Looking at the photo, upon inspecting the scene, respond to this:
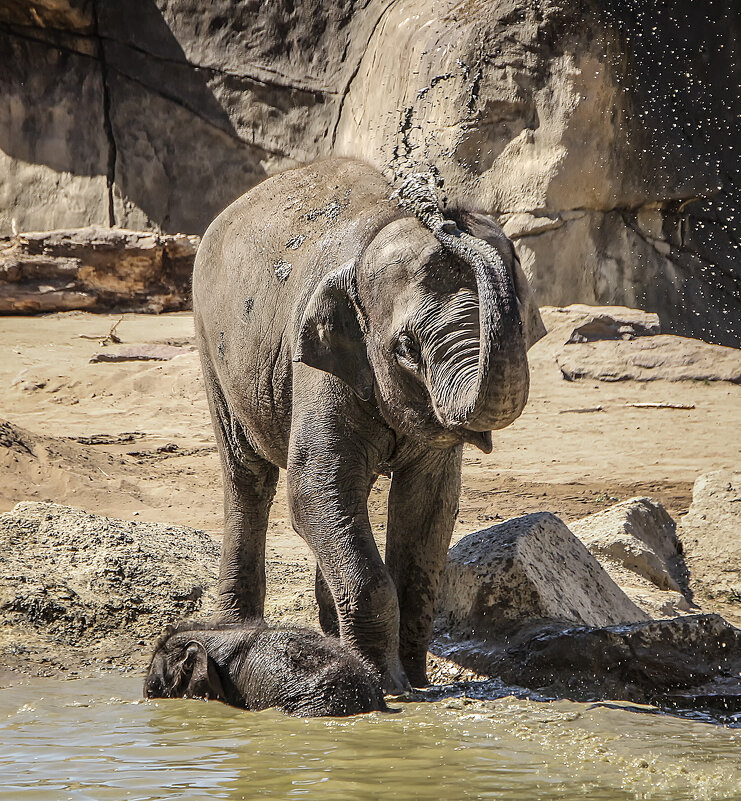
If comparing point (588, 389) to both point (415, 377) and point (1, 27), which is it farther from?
point (1, 27)

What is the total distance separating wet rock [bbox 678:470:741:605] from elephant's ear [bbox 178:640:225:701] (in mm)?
3441

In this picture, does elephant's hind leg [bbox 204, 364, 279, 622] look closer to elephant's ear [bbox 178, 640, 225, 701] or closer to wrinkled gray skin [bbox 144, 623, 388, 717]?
wrinkled gray skin [bbox 144, 623, 388, 717]

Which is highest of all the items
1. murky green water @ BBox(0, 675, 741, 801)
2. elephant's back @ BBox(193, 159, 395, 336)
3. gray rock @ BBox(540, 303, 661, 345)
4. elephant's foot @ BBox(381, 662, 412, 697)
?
gray rock @ BBox(540, 303, 661, 345)

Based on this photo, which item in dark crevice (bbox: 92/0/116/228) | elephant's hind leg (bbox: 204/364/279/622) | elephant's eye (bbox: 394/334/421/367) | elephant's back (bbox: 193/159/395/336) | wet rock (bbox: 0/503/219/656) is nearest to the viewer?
elephant's eye (bbox: 394/334/421/367)

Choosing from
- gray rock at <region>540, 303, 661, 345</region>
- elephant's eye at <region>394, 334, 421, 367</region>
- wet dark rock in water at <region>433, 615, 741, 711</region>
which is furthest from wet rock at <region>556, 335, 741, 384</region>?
elephant's eye at <region>394, 334, 421, 367</region>

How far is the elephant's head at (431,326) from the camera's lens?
11.3 ft

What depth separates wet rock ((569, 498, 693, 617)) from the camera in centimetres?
612

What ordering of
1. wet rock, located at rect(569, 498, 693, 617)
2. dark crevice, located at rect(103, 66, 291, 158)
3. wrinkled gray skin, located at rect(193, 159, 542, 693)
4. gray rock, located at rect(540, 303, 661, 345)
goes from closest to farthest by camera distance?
wrinkled gray skin, located at rect(193, 159, 542, 693)
wet rock, located at rect(569, 498, 693, 617)
gray rock, located at rect(540, 303, 661, 345)
dark crevice, located at rect(103, 66, 291, 158)

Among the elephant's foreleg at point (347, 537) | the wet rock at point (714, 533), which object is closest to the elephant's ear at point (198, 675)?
the elephant's foreleg at point (347, 537)

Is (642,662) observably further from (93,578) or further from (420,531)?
(93,578)

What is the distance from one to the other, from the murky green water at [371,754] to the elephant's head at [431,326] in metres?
0.96

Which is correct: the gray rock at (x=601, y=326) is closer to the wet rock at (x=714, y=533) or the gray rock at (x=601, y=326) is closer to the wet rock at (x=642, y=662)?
the wet rock at (x=714, y=533)

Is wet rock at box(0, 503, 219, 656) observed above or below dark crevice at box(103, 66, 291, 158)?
below

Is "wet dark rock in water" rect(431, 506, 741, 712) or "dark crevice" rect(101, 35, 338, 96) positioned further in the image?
"dark crevice" rect(101, 35, 338, 96)
